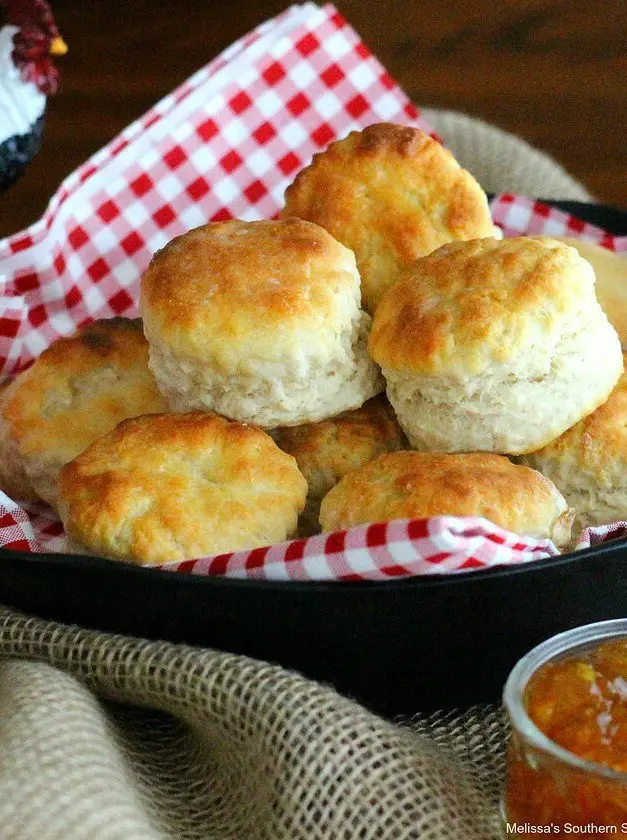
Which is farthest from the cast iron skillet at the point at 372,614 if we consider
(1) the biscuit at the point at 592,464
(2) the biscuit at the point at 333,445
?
(2) the biscuit at the point at 333,445

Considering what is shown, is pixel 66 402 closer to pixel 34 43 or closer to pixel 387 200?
pixel 387 200

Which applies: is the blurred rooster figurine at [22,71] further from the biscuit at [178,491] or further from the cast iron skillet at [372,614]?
the cast iron skillet at [372,614]

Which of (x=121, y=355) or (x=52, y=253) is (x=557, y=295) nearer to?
(x=121, y=355)

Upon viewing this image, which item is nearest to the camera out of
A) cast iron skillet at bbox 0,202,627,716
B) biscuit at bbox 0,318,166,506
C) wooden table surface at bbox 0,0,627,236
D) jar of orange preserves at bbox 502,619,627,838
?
jar of orange preserves at bbox 502,619,627,838

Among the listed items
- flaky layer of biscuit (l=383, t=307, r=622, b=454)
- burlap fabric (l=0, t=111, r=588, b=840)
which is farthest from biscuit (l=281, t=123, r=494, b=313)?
burlap fabric (l=0, t=111, r=588, b=840)

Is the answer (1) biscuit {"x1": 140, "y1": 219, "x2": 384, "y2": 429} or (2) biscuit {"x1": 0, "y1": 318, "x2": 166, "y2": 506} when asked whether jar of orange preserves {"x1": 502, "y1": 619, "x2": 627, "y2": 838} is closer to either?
(1) biscuit {"x1": 140, "y1": 219, "x2": 384, "y2": 429}

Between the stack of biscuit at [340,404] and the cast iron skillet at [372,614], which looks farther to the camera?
the stack of biscuit at [340,404]

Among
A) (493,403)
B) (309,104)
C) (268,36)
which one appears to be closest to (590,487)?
(493,403)
